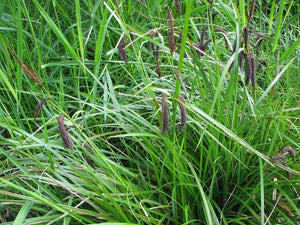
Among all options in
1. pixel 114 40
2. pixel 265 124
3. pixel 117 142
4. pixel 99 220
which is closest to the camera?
pixel 99 220

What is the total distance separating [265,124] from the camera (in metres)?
1.49

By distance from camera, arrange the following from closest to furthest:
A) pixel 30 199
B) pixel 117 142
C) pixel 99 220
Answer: pixel 30 199, pixel 99 220, pixel 117 142

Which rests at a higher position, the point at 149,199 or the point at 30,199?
the point at 30,199

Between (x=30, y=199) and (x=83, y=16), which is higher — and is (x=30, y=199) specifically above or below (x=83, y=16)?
below

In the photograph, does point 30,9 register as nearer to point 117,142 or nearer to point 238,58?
point 117,142

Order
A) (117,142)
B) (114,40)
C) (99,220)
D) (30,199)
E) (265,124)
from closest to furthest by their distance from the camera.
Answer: (30,199), (99,220), (265,124), (117,142), (114,40)

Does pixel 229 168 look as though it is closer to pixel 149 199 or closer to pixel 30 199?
pixel 149 199

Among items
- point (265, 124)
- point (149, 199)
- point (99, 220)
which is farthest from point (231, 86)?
point (99, 220)

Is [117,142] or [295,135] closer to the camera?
[295,135]

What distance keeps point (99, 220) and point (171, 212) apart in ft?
0.93

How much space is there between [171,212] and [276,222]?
1.34ft

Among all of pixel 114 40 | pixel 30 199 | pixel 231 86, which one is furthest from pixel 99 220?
pixel 114 40

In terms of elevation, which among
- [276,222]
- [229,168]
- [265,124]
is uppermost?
[265,124]

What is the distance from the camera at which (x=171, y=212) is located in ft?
4.79
